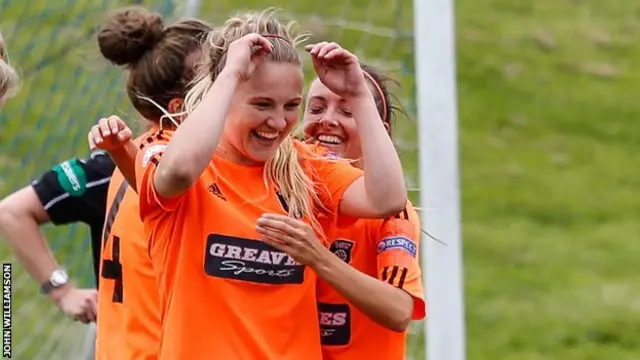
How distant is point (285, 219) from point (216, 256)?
0.59ft

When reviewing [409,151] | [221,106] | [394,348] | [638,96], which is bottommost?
[394,348]

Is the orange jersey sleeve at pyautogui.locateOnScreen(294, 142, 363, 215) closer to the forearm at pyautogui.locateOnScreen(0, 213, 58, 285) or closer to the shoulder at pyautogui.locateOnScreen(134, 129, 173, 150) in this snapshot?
the shoulder at pyautogui.locateOnScreen(134, 129, 173, 150)

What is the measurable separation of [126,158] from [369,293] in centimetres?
62

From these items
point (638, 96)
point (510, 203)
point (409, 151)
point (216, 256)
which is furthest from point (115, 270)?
point (638, 96)

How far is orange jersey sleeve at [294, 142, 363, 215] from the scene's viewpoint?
3551 millimetres

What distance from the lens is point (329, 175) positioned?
3576 mm

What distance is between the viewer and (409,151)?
17.9ft

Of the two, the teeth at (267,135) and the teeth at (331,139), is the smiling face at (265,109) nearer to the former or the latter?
the teeth at (267,135)

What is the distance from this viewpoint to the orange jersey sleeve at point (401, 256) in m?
3.56

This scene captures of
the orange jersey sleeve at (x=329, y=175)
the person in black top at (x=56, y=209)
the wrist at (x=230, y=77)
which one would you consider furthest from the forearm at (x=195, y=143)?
the person in black top at (x=56, y=209)

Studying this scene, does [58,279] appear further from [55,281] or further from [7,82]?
[7,82]

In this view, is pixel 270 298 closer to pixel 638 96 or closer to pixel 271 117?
pixel 271 117

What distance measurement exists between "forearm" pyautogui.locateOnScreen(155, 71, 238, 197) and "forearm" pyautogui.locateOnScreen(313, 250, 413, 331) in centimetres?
34

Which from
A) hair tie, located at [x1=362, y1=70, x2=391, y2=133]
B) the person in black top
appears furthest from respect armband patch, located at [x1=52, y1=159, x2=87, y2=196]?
hair tie, located at [x1=362, y1=70, x2=391, y2=133]
